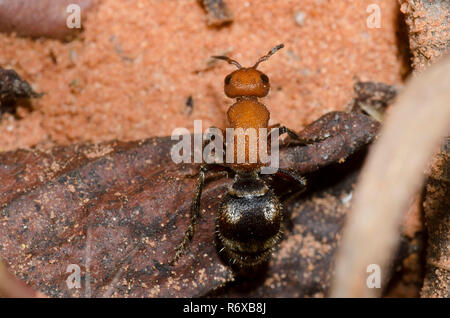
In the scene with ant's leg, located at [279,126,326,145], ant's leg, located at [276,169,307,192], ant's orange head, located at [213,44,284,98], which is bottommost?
ant's leg, located at [276,169,307,192]

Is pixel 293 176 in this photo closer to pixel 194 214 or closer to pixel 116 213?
pixel 194 214

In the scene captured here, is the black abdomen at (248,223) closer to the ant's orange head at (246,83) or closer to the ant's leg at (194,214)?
the ant's leg at (194,214)

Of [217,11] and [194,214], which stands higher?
[217,11]

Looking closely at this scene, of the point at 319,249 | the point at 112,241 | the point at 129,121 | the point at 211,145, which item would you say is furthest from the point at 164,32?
the point at 319,249

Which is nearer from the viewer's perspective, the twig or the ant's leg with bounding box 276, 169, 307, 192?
the twig

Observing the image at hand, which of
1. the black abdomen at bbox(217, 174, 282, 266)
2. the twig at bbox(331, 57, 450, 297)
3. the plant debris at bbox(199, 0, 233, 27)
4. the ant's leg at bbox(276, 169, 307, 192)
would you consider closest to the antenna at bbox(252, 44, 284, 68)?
the plant debris at bbox(199, 0, 233, 27)

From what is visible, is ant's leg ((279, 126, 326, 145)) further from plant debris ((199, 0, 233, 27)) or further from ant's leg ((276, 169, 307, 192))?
plant debris ((199, 0, 233, 27))

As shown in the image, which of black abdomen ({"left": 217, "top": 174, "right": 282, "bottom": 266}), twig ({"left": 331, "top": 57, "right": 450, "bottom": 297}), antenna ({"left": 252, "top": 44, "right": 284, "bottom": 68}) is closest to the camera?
twig ({"left": 331, "top": 57, "right": 450, "bottom": 297})

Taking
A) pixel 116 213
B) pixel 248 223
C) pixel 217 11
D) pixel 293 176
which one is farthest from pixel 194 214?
pixel 217 11
